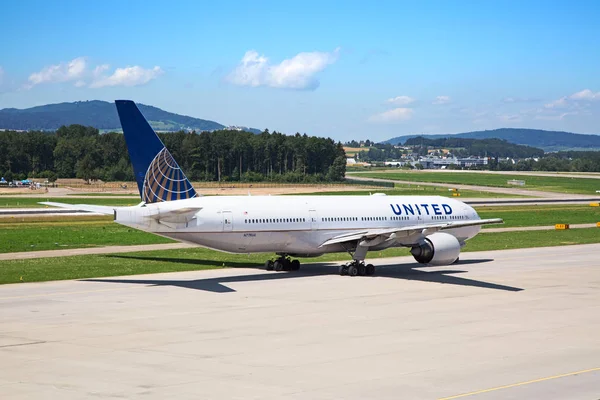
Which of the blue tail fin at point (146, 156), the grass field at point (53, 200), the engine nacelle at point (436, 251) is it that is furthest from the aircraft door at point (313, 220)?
the grass field at point (53, 200)

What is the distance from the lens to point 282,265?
151 feet

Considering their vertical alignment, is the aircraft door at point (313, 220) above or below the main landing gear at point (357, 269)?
above

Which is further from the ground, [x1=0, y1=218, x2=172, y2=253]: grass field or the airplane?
the airplane

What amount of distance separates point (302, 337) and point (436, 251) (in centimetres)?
1914

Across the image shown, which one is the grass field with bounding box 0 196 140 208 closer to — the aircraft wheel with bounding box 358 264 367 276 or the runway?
the aircraft wheel with bounding box 358 264 367 276

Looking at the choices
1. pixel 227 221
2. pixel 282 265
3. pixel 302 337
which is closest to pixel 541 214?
pixel 282 265

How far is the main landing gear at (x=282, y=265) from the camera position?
46.1m

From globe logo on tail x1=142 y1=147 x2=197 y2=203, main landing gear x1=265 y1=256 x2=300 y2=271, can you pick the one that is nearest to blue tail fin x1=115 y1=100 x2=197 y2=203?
globe logo on tail x1=142 y1=147 x2=197 y2=203

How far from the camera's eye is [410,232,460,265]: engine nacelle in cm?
4512

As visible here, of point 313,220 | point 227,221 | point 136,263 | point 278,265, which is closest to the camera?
point 227,221

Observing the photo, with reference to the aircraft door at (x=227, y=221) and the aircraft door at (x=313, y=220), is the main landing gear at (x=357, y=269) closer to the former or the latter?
the aircraft door at (x=313, y=220)

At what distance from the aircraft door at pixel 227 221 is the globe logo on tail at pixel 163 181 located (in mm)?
2197

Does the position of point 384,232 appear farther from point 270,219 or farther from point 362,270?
point 270,219

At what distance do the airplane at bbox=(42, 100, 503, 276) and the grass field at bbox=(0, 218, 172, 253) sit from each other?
13.6 metres
